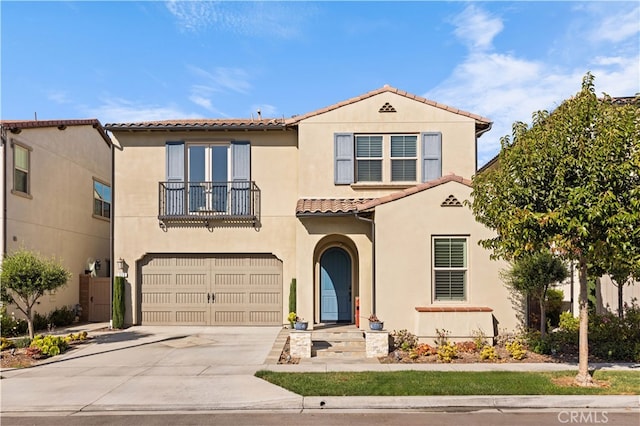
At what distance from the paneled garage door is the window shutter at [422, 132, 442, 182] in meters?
5.63

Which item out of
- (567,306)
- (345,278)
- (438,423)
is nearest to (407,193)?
(345,278)

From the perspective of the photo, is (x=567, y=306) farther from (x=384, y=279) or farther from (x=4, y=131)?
(x=4, y=131)

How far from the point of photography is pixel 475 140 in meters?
15.4

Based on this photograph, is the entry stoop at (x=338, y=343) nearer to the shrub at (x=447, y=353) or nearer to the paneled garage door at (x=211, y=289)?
the shrub at (x=447, y=353)

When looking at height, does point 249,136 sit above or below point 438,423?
above

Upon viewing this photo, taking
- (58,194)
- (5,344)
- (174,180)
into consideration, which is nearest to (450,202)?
(174,180)

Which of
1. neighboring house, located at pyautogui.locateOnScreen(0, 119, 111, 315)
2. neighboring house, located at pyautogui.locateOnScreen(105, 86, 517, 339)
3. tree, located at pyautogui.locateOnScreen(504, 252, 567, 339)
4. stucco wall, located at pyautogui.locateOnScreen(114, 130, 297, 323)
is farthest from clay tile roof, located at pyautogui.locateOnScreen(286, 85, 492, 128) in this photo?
neighboring house, located at pyautogui.locateOnScreen(0, 119, 111, 315)

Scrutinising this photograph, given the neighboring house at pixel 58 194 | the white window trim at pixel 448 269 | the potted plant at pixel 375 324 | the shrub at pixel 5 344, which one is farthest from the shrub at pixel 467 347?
the neighboring house at pixel 58 194

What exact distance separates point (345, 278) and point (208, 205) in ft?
16.6

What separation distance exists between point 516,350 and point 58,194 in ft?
51.1

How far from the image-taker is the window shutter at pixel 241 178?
52.2 ft

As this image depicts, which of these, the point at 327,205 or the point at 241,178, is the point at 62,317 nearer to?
the point at 241,178

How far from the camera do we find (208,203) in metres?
16.0

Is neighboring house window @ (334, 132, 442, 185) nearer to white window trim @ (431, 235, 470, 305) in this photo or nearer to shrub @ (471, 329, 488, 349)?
white window trim @ (431, 235, 470, 305)
